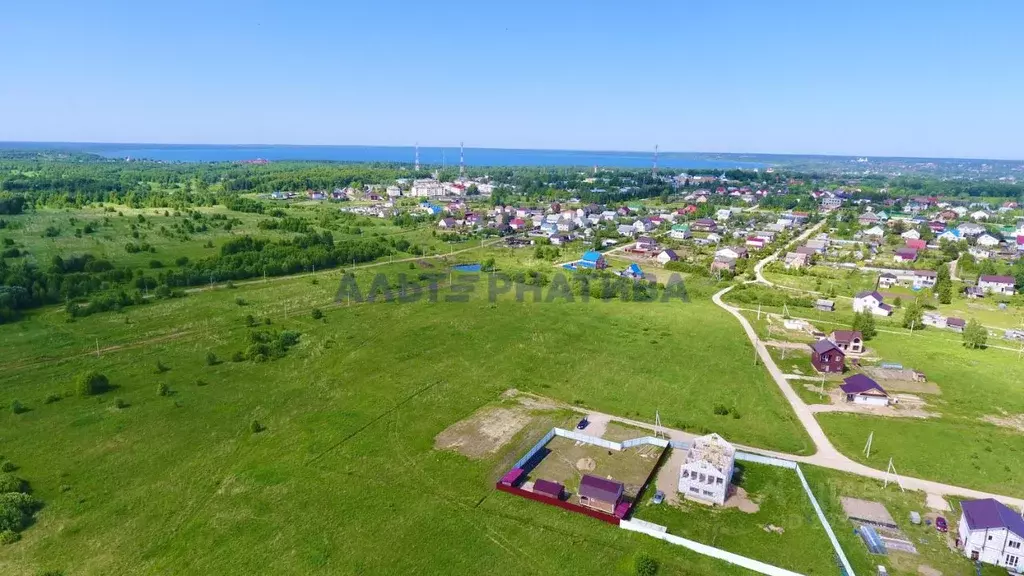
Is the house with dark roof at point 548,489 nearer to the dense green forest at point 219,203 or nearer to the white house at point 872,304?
the white house at point 872,304

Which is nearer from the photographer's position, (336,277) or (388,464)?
(388,464)

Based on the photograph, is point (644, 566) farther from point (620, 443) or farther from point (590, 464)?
point (620, 443)

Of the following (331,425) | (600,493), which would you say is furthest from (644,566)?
(331,425)

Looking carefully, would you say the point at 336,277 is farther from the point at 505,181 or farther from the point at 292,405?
the point at 505,181

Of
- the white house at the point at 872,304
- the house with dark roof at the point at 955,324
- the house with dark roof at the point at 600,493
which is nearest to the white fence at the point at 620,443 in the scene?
the house with dark roof at the point at 600,493

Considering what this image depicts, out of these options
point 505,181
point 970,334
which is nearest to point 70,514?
point 970,334

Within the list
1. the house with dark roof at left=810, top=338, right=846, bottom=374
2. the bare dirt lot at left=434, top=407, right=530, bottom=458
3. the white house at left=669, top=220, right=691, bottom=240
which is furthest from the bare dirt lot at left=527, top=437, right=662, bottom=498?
the white house at left=669, top=220, right=691, bottom=240
